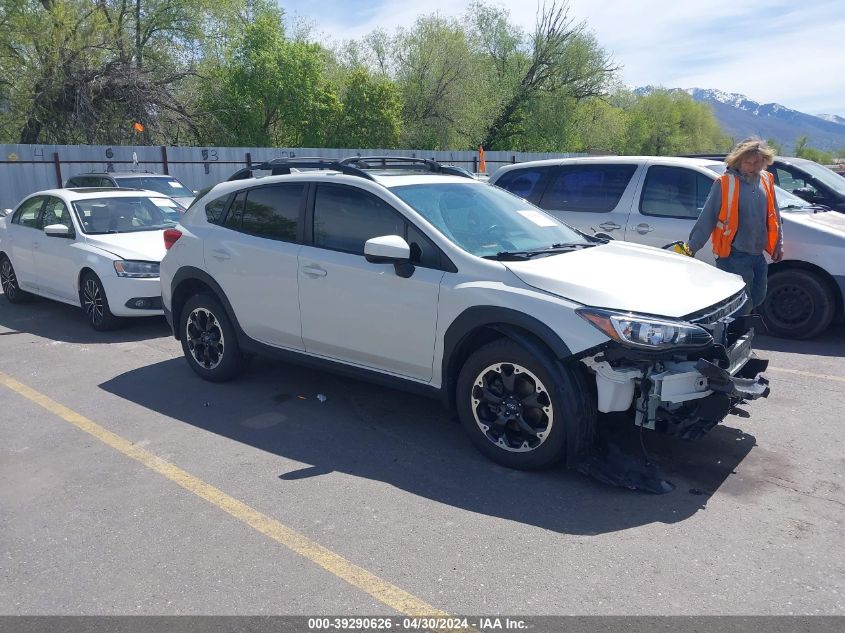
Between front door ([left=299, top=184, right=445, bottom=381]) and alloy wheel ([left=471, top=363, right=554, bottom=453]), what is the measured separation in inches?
17.7

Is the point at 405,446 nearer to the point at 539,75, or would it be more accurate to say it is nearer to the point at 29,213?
the point at 29,213

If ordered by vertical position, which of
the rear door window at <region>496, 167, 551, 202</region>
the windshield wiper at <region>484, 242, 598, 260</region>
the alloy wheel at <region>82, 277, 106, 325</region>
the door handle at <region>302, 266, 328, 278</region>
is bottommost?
the alloy wheel at <region>82, 277, 106, 325</region>

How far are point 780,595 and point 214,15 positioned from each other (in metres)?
32.4

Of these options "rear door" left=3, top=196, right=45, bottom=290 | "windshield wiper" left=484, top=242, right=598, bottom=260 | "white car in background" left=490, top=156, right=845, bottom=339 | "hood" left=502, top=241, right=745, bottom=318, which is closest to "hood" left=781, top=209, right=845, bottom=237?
"white car in background" left=490, top=156, right=845, bottom=339

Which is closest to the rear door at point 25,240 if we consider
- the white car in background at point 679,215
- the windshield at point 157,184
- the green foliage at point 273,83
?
the windshield at point 157,184

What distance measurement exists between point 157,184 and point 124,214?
6.12 meters

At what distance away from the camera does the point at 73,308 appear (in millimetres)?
9594

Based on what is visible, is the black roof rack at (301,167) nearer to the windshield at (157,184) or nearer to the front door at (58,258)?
the front door at (58,258)

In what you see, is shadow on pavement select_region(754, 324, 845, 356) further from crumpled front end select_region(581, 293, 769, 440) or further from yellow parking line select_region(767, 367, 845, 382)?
crumpled front end select_region(581, 293, 769, 440)

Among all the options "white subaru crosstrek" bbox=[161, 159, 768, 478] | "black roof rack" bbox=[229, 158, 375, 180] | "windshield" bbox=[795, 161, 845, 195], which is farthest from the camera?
"windshield" bbox=[795, 161, 845, 195]

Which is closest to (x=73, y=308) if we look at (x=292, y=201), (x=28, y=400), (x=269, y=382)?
(x=28, y=400)

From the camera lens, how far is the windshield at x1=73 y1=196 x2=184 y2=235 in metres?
8.63

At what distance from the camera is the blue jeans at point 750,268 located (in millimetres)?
6234

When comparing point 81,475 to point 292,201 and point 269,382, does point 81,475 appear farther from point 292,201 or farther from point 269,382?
point 292,201
